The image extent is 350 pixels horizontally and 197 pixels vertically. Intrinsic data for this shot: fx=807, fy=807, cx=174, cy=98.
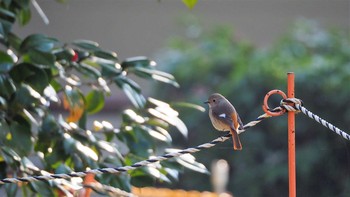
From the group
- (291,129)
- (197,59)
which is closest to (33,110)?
(291,129)

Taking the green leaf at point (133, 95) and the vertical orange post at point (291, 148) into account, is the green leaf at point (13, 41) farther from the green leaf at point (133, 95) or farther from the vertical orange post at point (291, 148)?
the vertical orange post at point (291, 148)

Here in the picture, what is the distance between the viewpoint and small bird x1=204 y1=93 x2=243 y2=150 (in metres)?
3.13

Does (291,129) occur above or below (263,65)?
below

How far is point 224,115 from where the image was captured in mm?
3191

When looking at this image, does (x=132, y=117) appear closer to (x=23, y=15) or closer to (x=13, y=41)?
(x=13, y=41)

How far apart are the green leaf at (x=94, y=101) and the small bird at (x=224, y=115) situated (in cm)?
45

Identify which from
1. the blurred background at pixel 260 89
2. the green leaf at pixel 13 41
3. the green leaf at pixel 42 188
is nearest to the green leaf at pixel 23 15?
the green leaf at pixel 13 41

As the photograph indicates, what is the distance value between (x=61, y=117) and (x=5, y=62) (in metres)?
0.36

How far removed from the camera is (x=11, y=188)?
9.59 ft

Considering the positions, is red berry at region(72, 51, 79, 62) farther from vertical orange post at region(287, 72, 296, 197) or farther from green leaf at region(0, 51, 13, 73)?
vertical orange post at region(287, 72, 296, 197)

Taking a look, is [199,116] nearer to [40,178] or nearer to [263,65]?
[263,65]

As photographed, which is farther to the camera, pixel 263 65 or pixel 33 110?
pixel 263 65

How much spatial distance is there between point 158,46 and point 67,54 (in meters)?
8.85

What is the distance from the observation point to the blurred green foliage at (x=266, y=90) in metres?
6.81
